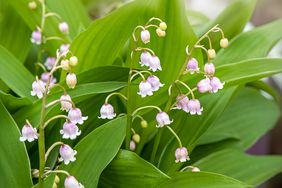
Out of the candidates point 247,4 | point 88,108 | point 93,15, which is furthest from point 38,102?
→ point 93,15

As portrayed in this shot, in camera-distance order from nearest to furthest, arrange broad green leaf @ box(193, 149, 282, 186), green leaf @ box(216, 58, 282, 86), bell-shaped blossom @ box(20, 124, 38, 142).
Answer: bell-shaped blossom @ box(20, 124, 38, 142) < green leaf @ box(216, 58, 282, 86) < broad green leaf @ box(193, 149, 282, 186)

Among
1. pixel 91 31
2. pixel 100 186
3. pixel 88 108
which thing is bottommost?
pixel 100 186

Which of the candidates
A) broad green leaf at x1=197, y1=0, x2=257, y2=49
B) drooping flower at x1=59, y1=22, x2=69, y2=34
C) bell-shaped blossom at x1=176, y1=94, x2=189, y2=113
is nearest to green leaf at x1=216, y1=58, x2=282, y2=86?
bell-shaped blossom at x1=176, y1=94, x2=189, y2=113

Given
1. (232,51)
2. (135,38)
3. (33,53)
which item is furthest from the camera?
(33,53)

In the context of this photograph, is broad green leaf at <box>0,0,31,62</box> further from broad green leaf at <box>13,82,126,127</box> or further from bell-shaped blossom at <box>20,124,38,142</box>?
bell-shaped blossom at <box>20,124,38,142</box>

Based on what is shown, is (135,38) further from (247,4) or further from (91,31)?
(247,4)

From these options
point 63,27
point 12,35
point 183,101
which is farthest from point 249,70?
point 12,35

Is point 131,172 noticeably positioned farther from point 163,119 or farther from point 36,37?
point 36,37
